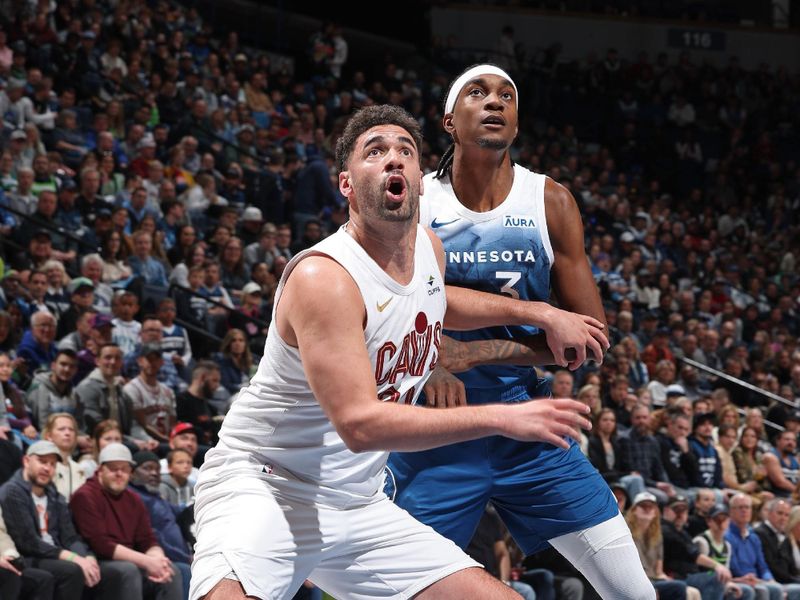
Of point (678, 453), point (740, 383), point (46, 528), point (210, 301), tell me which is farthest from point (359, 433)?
point (740, 383)

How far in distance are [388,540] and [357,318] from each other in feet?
2.53

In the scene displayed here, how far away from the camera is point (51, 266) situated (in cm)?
990

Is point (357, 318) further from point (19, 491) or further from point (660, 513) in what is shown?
point (660, 513)

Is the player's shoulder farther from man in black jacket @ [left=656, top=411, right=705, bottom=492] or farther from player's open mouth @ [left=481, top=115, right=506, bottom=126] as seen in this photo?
man in black jacket @ [left=656, top=411, right=705, bottom=492]

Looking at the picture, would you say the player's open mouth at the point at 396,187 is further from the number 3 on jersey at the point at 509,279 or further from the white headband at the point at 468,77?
the white headband at the point at 468,77

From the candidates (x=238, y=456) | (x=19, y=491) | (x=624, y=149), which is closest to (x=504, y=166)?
(x=238, y=456)

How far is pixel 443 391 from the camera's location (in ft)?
14.2

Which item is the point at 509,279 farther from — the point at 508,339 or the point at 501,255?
the point at 508,339

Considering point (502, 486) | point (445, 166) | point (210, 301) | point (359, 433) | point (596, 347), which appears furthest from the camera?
point (210, 301)

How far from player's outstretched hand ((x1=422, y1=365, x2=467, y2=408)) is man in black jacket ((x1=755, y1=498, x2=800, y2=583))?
25.5 ft

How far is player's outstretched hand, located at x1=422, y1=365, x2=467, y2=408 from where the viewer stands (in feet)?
14.1

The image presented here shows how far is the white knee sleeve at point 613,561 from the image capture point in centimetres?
452

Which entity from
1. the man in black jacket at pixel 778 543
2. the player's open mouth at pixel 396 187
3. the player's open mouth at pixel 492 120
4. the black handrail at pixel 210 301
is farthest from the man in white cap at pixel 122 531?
the man in black jacket at pixel 778 543

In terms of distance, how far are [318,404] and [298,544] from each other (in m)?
0.43
